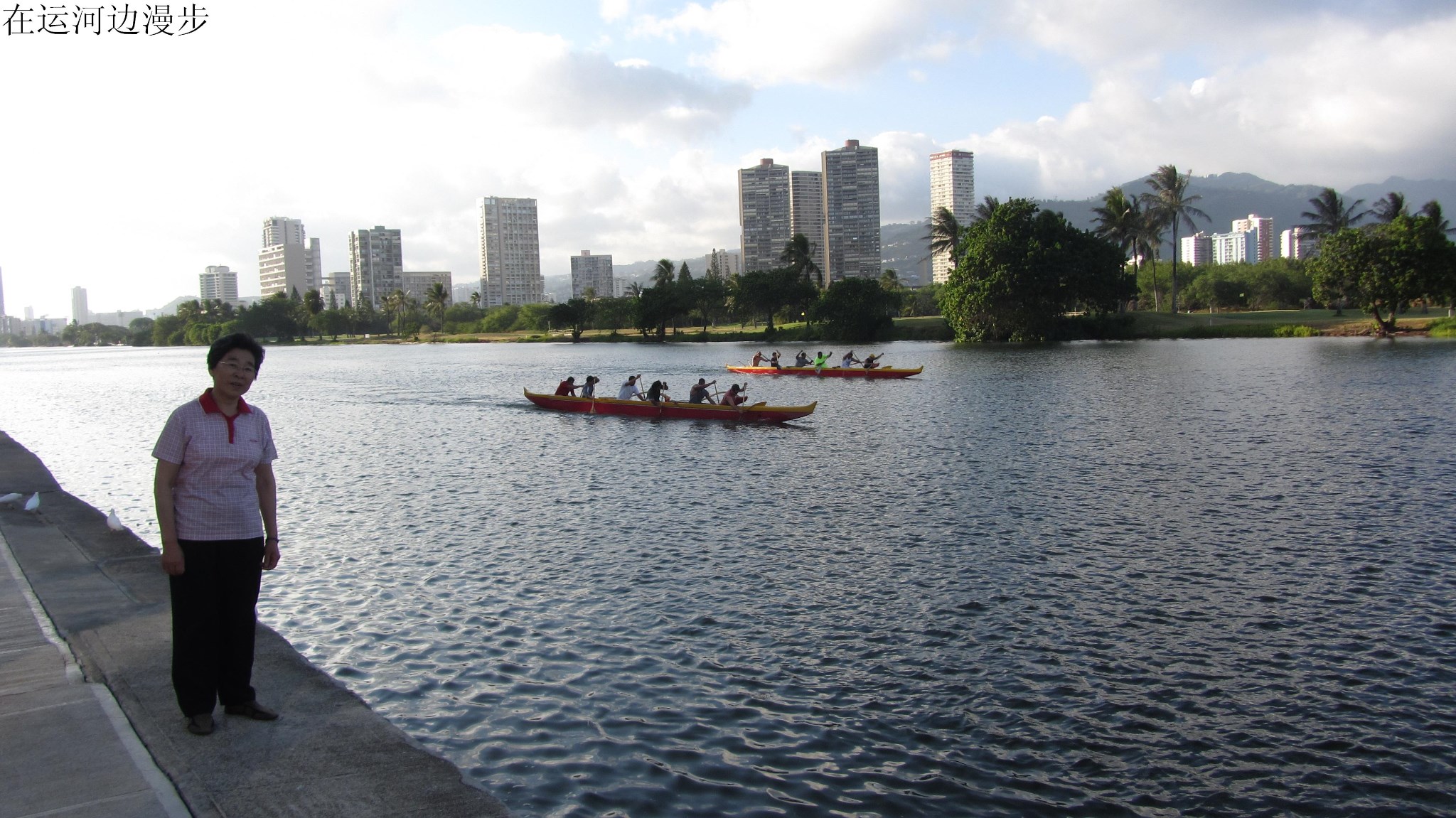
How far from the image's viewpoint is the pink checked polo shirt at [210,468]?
5707 millimetres

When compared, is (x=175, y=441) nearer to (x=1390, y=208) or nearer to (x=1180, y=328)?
(x=1180, y=328)

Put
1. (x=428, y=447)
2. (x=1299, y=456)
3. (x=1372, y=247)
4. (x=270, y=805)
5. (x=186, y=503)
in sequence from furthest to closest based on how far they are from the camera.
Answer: (x=1372, y=247) → (x=428, y=447) → (x=1299, y=456) → (x=186, y=503) → (x=270, y=805)

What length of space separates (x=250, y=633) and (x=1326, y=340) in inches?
3223

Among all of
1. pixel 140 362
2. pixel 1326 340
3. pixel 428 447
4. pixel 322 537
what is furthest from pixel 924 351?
pixel 140 362

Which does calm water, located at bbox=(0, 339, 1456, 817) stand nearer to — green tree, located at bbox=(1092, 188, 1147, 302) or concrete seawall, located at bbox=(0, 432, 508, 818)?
concrete seawall, located at bbox=(0, 432, 508, 818)

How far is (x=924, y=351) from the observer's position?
7669cm

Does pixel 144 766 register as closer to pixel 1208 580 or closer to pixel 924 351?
pixel 1208 580

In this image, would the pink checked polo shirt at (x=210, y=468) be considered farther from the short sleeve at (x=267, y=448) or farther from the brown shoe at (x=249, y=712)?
the brown shoe at (x=249, y=712)

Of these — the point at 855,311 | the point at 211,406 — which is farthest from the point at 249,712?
the point at 855,311

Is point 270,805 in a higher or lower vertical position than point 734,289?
lower

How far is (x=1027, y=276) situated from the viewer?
267ft

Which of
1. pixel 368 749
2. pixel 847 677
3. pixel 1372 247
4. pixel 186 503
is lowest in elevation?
pixel 847 677

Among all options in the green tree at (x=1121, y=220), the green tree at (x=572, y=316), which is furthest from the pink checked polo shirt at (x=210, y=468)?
A: the green tree at (x=572, y=316)

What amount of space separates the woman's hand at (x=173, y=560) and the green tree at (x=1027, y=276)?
8079cm
